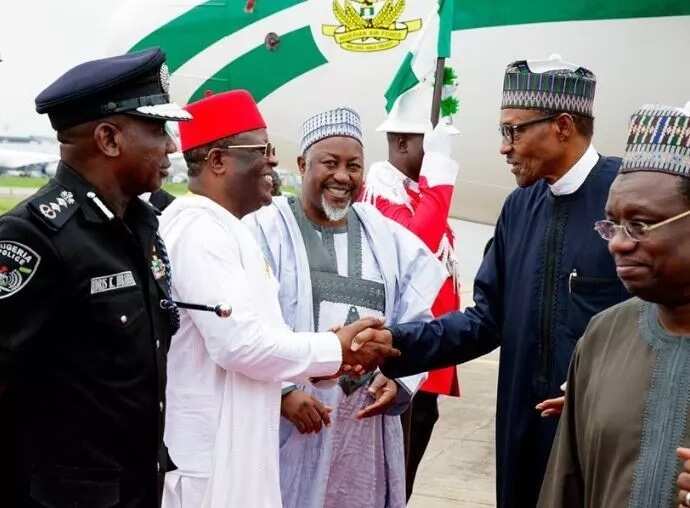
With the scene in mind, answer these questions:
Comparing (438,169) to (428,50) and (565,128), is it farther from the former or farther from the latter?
(565,128)

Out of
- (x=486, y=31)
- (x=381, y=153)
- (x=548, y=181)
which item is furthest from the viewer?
(x=381, y=153)

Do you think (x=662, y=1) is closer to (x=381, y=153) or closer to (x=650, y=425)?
(x=381, y=153)

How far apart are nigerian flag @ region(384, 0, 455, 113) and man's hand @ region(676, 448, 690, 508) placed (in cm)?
353

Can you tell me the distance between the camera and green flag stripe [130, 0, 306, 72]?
6988mm

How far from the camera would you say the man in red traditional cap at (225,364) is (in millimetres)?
3109

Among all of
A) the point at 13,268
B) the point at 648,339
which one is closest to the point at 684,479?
the point at 648,339

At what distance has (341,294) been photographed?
3.89m

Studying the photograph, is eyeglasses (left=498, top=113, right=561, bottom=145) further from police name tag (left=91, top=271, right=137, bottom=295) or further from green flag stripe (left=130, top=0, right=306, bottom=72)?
green flag stripe (left=130, top=0, right=306, bottom=72)

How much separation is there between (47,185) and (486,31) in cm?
429

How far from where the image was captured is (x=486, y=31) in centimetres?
644

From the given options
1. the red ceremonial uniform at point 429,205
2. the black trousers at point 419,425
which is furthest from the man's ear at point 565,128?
the black trousers at point 419,425

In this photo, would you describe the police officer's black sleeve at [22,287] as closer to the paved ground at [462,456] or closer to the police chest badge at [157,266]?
the police chest badge at [157,266]

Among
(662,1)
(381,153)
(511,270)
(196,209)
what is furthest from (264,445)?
(381,153)

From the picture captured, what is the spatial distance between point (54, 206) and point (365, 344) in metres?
1.28
